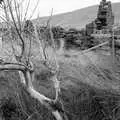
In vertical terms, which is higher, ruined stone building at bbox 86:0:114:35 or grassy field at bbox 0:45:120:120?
ruined stone building at bbox 86:0:114:35

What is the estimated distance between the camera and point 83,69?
5516 mm

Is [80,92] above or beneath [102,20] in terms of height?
beneath

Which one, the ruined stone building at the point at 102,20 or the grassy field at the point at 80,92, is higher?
the ruined stone building at the point at 102,20

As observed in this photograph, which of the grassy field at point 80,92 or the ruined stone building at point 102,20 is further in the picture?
the ruined stone building at point 102,20

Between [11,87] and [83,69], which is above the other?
[83,69]

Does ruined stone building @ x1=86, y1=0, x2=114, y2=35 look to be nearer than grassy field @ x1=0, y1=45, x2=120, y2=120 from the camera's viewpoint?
No

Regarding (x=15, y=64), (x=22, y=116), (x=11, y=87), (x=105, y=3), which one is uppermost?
(x=105, y=3)

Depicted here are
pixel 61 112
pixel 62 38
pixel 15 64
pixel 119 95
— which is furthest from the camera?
pixel 62 38

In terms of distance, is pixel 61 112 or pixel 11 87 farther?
pixel 11 87

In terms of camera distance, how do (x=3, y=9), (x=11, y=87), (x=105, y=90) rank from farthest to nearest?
(x=11, y=87) → (x=105, y=90) → (x=3, y=9)

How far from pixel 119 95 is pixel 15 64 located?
2824 millimetres

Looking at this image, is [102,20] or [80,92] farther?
[102,20]

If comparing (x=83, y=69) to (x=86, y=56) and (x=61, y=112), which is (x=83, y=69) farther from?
(x=61, y=112)

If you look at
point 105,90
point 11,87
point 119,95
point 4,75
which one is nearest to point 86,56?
point 105,90
